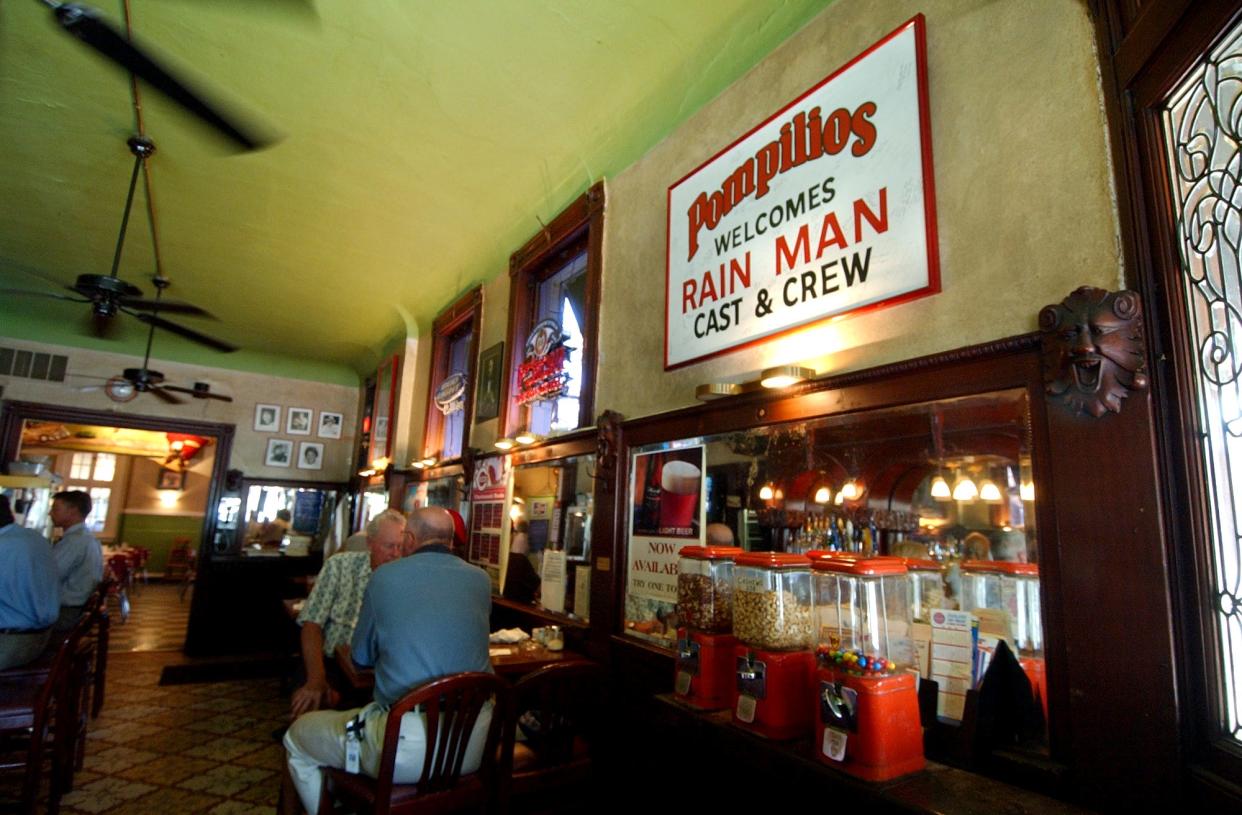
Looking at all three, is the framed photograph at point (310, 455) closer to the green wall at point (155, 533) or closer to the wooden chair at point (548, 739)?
the wooden chair at point (548, 739)

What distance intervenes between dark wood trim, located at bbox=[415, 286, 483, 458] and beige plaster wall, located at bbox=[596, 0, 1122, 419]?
11.1 ft

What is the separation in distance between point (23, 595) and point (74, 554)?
180 centimetres

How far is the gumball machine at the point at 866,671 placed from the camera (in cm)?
152

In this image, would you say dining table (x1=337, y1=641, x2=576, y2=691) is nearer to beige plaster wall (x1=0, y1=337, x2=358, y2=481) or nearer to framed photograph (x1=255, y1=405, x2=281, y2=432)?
beige plaster wall (x1=0, y1=337, x2=358, y2=481)

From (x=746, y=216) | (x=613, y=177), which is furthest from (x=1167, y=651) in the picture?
(x=613, y=177)

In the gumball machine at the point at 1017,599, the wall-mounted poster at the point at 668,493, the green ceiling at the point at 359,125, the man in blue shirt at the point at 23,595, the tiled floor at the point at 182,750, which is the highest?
the green ceiling at the point at 359,125

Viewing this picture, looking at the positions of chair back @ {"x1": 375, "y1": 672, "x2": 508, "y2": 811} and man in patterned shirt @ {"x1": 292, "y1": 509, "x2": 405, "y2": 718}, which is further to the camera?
man in patterned shirt @ {"x1": 292, "y1": 509, "x2": 405, "y2": 718}

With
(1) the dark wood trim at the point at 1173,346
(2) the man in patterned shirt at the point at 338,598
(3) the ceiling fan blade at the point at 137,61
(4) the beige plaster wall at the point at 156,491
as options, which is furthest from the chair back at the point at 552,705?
(4) the beige plaster wall at the point at 156,491

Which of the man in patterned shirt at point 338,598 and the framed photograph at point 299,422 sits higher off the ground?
the framed photograph at point 299,422

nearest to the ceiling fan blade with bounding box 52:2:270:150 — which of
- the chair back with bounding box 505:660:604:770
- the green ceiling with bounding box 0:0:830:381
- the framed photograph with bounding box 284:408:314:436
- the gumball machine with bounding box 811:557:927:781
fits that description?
the green ceiling with bounding box 0:0:830:381

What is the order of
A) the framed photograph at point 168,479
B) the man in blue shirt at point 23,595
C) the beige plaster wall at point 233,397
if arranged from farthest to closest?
the framed photograph at point 168,479, the beige plaster wall at point 233,397, the man in blue shirt at point 23,595

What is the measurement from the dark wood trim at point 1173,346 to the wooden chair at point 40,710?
423cm

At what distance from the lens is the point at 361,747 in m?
2.40

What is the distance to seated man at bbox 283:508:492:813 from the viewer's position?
2441 millimetres
